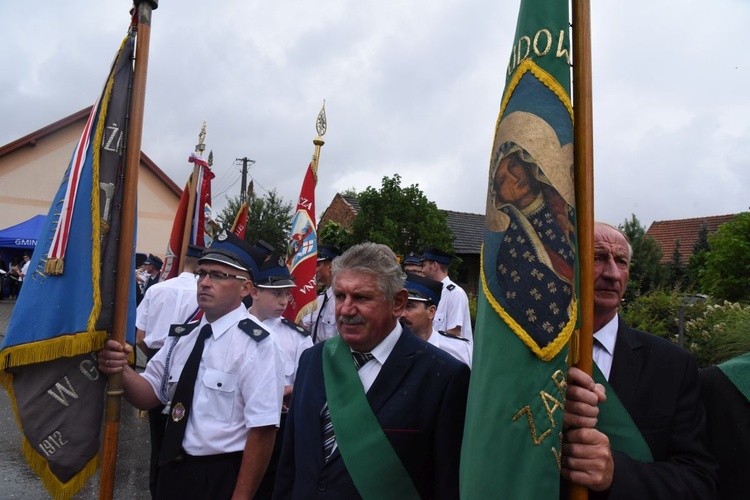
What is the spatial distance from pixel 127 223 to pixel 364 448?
1655mm

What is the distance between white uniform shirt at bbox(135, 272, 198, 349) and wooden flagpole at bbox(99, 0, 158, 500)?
322cm

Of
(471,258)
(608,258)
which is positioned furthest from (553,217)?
(471,258)

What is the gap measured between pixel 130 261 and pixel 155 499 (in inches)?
50.9

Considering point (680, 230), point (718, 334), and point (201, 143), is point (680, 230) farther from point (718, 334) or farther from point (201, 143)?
point (201, 143)

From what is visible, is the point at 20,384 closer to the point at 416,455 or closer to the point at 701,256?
the point at 416,455

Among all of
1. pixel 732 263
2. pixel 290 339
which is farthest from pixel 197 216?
pixel 732 263

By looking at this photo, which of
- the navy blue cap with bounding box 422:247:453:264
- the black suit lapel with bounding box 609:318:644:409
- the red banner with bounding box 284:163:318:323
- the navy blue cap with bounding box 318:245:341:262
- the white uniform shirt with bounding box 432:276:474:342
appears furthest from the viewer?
the navy blue cap with bounding box 318:245:341:262

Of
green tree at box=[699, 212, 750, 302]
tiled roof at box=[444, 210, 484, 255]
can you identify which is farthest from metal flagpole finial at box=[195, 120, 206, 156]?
tiled roof at box=[444, 210, 484, 255]

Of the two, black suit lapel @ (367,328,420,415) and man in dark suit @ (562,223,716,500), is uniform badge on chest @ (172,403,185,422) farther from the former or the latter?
man in dark suit @ (562,223,716,500)

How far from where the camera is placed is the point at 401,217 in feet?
57.0

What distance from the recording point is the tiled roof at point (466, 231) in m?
30.1

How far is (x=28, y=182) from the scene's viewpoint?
93.5ft

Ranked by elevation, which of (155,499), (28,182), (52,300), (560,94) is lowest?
(155,499)

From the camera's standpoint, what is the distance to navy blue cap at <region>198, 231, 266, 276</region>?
11.5 ft
